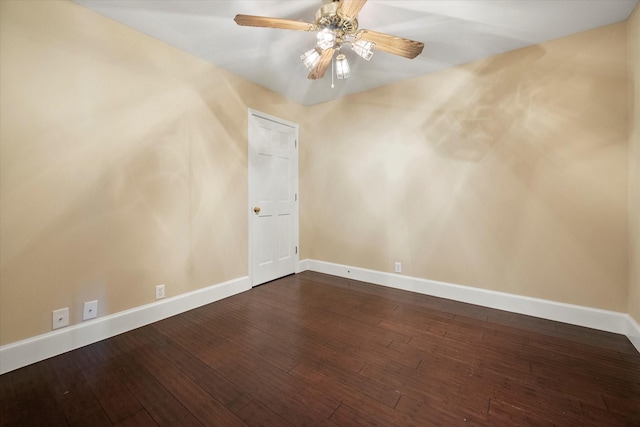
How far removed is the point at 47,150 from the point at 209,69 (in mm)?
1612

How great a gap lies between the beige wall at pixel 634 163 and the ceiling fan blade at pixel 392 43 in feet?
5.50

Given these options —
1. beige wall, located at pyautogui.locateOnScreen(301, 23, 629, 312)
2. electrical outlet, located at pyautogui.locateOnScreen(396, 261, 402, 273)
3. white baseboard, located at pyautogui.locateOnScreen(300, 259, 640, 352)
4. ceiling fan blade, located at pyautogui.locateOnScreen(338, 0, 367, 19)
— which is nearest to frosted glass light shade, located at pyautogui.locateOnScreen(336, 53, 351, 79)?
ceiling fan blade, located at pyautogui.locateOnScreen(338, 0, 367, 19)

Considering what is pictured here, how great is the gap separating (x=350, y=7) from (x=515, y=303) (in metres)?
2.92

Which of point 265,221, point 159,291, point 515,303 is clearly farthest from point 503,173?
point 159,291

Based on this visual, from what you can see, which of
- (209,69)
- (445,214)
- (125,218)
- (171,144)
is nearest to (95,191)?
(125,218)

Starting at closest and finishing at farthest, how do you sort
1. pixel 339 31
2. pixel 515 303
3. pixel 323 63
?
pixel 339 31, pixel 323 63, pixel 515 303

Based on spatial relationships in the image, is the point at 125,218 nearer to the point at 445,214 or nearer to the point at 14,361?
the point at 14,361

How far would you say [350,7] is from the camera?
156cm

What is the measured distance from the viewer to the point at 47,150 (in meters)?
1.75

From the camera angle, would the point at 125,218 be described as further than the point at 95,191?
Yes

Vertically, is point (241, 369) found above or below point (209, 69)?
below

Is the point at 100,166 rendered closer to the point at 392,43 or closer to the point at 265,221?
the point at 265,221

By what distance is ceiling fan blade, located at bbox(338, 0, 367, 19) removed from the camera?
1505 mm

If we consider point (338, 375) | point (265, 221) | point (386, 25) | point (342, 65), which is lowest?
point (338, 375)
